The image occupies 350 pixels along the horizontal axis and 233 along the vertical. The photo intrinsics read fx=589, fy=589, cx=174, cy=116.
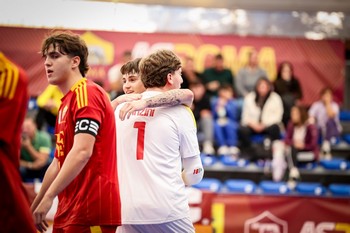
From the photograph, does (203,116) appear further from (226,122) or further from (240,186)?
(240,186)

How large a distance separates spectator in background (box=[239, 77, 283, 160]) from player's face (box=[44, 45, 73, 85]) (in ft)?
29.2

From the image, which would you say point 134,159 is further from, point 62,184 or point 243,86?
point 243,86

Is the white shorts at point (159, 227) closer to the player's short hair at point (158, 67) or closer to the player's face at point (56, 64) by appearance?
the player's short hair at point (158, 67)

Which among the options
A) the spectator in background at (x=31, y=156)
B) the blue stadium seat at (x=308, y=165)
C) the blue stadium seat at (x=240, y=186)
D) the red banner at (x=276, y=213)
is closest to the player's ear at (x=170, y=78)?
the red banner at (x=276, y=213)

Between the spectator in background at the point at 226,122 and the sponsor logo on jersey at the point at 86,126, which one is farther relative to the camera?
the spectator in background at the point at 226,122

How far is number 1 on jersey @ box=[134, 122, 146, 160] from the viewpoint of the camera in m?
4.42

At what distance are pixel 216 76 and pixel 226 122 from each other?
1.61 meters

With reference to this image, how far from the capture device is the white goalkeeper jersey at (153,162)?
4.37 metres

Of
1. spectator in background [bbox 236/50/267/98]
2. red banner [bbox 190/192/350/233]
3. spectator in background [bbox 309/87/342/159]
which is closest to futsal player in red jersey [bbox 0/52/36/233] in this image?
red banner [bbox 190/192/350/233]

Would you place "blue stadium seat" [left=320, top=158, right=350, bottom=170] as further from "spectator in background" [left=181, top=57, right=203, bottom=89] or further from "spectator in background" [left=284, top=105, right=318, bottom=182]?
"spectator in background" [left=181, top=57, right=203, bottom=89]

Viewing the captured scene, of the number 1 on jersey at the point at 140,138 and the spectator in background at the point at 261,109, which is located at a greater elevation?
the spectator in background at the point at 261,109

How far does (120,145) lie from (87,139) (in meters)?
0.72

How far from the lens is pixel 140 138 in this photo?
444 cm

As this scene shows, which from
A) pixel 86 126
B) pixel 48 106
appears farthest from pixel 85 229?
pixel 48 106
